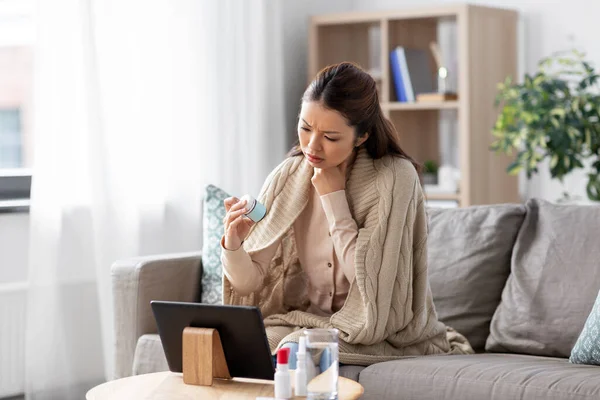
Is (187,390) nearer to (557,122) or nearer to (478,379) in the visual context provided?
(478,379)

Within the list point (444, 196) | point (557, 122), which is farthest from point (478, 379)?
point (444, 196)

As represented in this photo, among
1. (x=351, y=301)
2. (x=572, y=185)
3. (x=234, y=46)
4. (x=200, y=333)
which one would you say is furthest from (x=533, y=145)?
(x=200, y=333)

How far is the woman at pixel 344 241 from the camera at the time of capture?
2.38 metres

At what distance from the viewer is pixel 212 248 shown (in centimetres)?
298

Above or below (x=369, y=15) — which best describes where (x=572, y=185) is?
below

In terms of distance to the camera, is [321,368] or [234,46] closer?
[321,368]

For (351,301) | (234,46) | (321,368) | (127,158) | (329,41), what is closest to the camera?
(321,368)

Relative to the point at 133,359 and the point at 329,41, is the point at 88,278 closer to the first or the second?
the point at 133,359

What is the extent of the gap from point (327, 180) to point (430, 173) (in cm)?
195

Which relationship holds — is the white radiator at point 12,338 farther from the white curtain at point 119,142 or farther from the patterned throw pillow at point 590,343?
the patterned throw pillow at point 590,343

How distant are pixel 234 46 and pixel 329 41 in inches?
24.7

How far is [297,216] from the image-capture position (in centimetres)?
251

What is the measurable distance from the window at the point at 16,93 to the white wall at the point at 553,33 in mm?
1972

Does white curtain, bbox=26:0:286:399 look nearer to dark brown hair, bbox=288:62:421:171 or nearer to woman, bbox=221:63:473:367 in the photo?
woman, bbox=221:63:473:367
